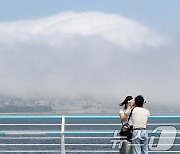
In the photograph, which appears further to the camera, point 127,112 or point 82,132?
point 82,132

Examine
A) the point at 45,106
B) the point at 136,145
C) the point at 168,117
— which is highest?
the point at 45,106

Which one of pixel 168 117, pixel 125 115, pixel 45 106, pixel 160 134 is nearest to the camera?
pixel 125 115

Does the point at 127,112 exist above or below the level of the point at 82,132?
below

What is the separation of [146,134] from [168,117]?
0.95 meters

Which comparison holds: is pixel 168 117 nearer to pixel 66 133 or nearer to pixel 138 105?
pixel 138 105

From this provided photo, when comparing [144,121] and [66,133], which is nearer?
[144,121]

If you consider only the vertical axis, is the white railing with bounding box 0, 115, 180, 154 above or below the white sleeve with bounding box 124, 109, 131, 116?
above

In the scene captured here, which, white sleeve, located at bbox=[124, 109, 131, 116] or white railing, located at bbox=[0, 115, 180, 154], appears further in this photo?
white railing, located at bbox=[0, 115, 180, 154]

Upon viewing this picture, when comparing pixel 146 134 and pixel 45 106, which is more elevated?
pixel 45 106

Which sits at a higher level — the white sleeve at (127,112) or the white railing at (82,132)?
the white railing at (82,132)

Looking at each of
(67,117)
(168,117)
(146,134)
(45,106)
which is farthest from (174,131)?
(45,106)

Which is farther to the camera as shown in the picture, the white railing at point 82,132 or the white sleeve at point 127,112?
the white railing at point 82,132

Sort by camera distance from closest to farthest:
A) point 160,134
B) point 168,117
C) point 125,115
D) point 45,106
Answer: point 125,115, point 168,117, point 160,134, point 45,106

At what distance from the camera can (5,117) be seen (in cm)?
1099
